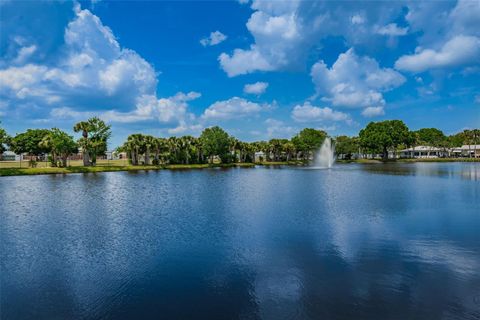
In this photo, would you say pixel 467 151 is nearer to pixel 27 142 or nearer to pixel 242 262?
pixel 242 262

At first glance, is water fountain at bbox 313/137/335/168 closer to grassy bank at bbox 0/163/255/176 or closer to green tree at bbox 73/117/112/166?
grassy bank at bbox 0/163/255/176

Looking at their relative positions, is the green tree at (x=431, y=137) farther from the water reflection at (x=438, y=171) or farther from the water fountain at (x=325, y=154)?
the water reflection at (x=438, y=171)

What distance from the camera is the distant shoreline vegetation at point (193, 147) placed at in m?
85.3

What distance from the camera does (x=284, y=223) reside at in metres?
23.0

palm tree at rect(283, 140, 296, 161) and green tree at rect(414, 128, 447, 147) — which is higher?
green tree at rect(414, 128, 447, 147)

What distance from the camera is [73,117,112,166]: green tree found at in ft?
288

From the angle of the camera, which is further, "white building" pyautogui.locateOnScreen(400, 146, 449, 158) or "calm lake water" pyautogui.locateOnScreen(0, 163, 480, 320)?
"white building" pyautogui.locateOnScreen(400, 146, 449, 158)

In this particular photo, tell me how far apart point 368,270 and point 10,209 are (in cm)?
2994

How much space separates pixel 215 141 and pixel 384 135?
75523mm

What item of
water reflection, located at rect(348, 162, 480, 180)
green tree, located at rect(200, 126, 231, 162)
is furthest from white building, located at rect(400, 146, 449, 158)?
green tree, located at rect(200, 126, 231, 162)

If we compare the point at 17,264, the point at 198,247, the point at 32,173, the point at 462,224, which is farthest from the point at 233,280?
the point at 32,173

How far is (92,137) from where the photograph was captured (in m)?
90.5

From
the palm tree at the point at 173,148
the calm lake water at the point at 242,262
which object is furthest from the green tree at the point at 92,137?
the calm lake water at the point at 242,262

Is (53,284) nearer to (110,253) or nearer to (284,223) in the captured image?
(110,253)
